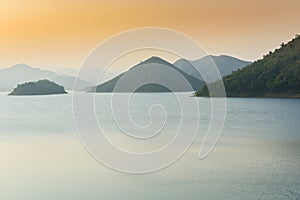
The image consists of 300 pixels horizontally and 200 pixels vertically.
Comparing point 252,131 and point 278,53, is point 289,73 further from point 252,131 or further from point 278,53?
point 252,131

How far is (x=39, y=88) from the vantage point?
96.2 meters

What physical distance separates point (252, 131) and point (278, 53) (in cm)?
4202

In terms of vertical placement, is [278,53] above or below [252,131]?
above

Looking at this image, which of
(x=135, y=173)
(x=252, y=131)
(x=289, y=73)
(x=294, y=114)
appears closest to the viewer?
(x=135, y=173)

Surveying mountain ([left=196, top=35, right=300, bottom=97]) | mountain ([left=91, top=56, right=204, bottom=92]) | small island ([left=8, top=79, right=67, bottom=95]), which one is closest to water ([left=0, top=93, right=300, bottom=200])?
mountain ([left=91, top=56, right=204, bottom=92])

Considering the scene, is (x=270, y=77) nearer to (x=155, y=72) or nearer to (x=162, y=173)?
(x=155, y=72)

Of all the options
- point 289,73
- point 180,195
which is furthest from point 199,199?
point 289,73

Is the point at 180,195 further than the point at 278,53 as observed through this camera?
No

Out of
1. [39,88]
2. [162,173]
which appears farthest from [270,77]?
A: [39,88]

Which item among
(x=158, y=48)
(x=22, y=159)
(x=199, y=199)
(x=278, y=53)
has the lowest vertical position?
(x=199, y=199)

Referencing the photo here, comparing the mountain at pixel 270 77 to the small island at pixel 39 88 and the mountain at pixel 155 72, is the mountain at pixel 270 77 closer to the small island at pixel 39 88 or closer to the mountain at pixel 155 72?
the mountain at pixel 155 72

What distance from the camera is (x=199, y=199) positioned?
36.2ft

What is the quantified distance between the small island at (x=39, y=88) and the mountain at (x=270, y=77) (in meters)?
42.6

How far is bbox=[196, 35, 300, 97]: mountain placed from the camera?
2259 inches
